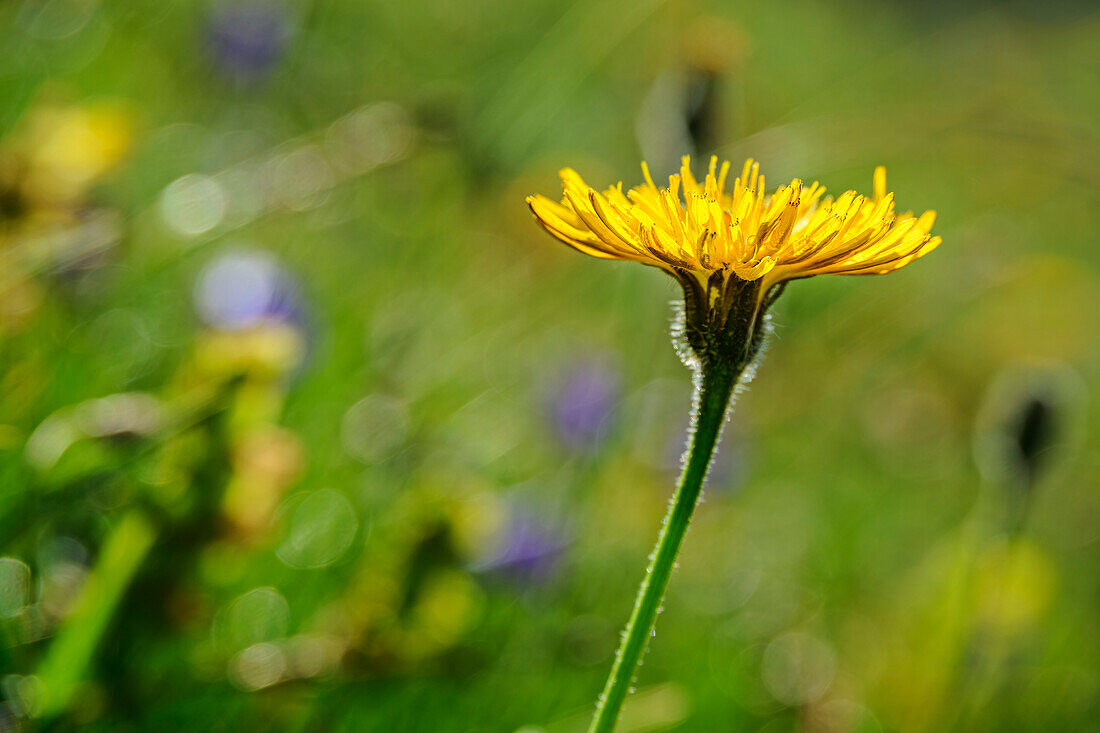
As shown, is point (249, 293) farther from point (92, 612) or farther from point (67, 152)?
point (92, 612)

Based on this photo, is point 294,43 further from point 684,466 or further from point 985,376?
point 985,376

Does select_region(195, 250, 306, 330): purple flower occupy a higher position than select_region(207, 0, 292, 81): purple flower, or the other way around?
select_region(207, 0, 292, 81): purple flower

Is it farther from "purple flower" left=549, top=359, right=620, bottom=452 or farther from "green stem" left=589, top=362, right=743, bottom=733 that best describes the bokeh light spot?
"green stem" left=589, top=362, right=743, bottom=733

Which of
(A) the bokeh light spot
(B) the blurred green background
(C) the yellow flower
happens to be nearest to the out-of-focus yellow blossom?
(B) the blurred green background

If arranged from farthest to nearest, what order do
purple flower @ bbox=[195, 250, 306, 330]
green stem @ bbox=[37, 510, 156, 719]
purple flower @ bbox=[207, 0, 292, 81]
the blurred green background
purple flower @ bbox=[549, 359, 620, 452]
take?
Result: 1. purple flower @ bbox=[207, 0, 292, 81]
2. purple flower @ bbox=[549, 359, 620, 452]
3. purple flower @ bbox=[195, 250, 306, 330]
4. the blurred green background
5. green stem @ bbox=[37, 510, 156, 719]

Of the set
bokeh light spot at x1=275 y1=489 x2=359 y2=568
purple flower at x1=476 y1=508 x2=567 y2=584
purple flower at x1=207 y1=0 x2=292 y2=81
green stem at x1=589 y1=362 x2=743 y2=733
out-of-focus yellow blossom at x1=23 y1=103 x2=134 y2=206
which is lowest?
green stem at x1=589 y1=362 x2=743 y2=733

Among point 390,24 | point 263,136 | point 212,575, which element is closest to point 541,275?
point 263,136

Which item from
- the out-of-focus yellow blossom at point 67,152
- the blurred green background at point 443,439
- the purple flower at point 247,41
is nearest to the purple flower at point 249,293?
the blurred green background at point 443,439

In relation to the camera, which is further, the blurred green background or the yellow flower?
the blurred green background
